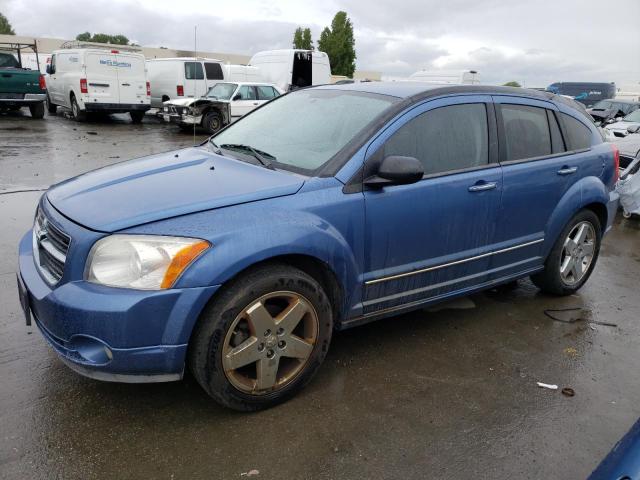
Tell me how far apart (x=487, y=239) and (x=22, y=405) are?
294cm

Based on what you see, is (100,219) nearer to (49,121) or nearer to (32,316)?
(32,316)

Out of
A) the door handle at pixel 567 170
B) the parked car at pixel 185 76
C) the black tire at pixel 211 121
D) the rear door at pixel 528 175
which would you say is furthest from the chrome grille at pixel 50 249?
the parked car at pixel 185 76

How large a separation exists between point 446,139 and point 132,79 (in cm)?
1550

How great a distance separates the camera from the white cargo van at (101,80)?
52.7 feet

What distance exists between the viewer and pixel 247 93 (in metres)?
15.8

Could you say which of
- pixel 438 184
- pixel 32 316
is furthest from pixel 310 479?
pixel 438 184

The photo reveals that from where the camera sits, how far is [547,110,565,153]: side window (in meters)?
4.21

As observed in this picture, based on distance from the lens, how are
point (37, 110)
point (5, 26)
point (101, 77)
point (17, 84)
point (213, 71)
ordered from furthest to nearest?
point (5, 26) → point (213, 71) → point (37, 110) → point (101, 77) → point (17, 84)

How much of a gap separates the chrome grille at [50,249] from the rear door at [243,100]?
12.8 metres

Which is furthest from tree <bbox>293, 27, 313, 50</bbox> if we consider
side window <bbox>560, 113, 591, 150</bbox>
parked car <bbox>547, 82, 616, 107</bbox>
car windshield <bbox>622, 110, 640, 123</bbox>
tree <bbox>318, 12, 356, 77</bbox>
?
side window <bbox>560, 113, 591, 150</bbox>

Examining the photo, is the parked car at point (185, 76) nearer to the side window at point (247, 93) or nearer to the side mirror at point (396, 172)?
the side window at point (247, 93)

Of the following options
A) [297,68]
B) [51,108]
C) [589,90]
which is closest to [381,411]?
[297,68]

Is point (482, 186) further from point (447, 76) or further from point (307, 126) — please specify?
point (447, 76)

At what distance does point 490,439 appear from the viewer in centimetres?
276
